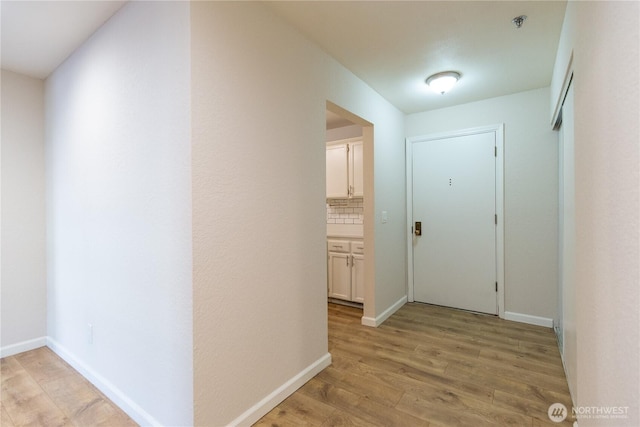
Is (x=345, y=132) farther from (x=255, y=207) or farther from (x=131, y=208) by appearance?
(x=131, y=208)

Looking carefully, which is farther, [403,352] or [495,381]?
[403,352]

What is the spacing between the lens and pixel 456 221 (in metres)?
3.56

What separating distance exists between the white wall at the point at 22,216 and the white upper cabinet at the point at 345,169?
3092 millimetres

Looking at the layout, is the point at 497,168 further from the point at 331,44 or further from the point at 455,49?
the point at 331,44

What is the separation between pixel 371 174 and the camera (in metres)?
3.13

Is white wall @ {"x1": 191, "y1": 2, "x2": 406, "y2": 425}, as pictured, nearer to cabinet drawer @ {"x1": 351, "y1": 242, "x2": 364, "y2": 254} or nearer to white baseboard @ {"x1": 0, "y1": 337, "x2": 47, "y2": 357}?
cabinet drawer @ {"x1": 351, "y1": 242, "x2": 364, "y2": 254}

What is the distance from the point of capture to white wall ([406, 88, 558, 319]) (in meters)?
3.01

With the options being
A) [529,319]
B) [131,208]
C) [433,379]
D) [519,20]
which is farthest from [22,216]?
[529,319]

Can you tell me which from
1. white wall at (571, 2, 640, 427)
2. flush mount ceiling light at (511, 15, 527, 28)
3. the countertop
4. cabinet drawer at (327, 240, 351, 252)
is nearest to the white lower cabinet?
cabinet drawer at (327, 240, 351, 252)

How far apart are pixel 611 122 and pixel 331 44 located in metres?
1.82

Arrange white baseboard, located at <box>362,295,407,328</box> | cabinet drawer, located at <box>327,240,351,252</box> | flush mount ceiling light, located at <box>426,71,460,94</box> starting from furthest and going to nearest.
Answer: cabinet drawer, located at <box>327,240,351,252</box>
white baseboard, located at <box>362,295,407,328</box>
flush mount ceiling light, located at <box>426,71,460,94</box>

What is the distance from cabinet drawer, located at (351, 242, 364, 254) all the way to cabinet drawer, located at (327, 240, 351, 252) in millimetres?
56

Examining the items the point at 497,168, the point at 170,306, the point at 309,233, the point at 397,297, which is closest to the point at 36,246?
the point at 170,306

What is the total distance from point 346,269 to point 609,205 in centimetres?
294
